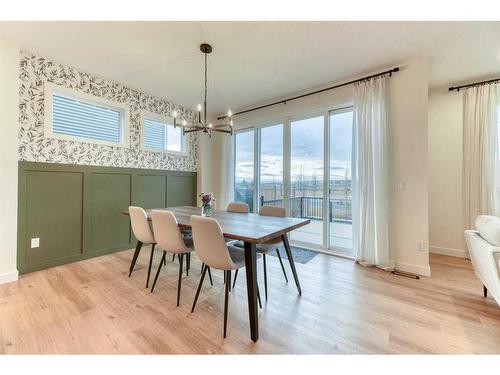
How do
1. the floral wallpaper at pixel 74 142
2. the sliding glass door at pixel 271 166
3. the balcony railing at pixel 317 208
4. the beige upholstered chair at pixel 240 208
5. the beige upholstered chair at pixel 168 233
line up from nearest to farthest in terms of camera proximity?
the beige upholstered chair at pixel 168 233, the floral wallpaper at pixel 74 142, the beige upholstered chair at pixel 240 208, the balcony railing at pixel 317 208, the sliding glass door at pixel 271 166

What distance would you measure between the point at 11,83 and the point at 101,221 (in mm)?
1964

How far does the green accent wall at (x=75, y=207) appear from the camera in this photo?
2.74m

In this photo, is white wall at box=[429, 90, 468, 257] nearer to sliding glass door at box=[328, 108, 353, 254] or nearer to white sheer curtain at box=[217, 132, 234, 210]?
sliding glass door at box=[328, 108, 353, 254]

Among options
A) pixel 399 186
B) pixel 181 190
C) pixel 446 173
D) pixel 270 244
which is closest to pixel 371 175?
pixel 399 186

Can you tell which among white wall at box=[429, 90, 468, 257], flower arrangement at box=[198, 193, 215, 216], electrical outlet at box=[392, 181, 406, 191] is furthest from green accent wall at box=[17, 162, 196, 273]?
white wall at box=[429, 90, 468, 257]

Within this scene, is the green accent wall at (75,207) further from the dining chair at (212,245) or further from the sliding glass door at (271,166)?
the dining chair at (212,245)

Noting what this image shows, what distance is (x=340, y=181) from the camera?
11.8ft

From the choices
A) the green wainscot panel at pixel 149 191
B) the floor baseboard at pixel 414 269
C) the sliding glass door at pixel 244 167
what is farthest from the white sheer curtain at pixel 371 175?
the green wainscot panel at pixel 149 191

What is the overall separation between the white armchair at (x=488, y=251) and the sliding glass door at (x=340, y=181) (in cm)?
155

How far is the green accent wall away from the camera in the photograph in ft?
9.00

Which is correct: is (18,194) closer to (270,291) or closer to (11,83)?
(11,83)

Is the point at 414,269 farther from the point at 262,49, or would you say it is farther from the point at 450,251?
the point at 262,49

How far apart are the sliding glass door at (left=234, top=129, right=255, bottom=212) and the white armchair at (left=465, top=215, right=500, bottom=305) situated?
10.7 feet

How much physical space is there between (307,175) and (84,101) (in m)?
3.65
